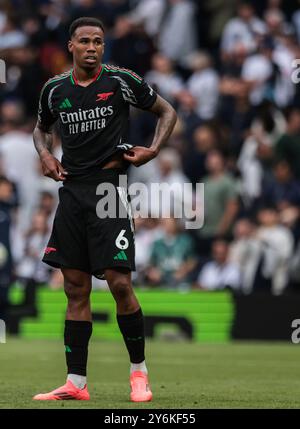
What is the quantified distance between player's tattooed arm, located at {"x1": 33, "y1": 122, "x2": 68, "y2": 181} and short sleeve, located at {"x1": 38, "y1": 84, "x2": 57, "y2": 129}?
0.17 ft

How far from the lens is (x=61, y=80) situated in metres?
8.59

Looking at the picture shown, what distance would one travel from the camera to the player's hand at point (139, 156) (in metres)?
8.38

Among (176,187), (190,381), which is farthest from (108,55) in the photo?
(190,381)

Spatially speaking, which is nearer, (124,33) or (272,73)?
(272,73)

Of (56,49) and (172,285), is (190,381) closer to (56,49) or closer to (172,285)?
(172,285)

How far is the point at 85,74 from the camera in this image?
8.48 meters

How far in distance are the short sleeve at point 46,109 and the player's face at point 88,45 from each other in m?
0.36

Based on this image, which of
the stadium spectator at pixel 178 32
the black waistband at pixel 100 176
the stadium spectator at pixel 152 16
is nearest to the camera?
the black waistband at pixel 100 176

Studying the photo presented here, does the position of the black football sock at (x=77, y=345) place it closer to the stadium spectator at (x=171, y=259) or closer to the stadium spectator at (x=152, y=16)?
the stadium spectator at (x=171, y=259)

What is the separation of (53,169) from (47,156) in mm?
164

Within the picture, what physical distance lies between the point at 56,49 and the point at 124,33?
4.59ft

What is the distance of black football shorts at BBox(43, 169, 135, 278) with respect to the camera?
834cm
